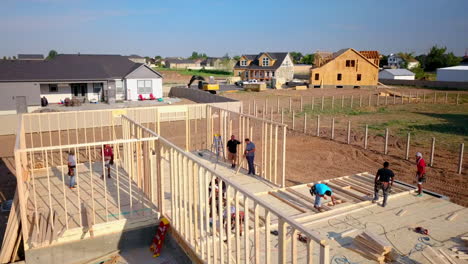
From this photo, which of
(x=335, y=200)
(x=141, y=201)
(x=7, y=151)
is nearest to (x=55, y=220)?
(x=141, y=201)

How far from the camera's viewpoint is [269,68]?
240 feet

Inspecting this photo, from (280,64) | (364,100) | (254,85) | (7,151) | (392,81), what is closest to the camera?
(7,151)

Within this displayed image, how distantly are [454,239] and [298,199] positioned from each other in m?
4.31

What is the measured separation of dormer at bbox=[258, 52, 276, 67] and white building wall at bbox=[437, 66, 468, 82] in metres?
30.2

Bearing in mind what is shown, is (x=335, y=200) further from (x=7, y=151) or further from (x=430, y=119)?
(x=430, y=119)

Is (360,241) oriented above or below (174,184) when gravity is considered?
below

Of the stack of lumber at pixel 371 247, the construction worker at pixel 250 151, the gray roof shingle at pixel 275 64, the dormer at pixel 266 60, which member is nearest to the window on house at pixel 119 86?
the construction worker at pixel 250 151

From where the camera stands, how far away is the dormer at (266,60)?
7456 cm

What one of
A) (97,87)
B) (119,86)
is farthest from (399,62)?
(97,87)

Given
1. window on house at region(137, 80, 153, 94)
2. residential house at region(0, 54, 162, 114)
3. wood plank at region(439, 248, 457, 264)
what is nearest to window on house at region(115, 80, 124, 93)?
residential house at region(0, 54, 162, 114)

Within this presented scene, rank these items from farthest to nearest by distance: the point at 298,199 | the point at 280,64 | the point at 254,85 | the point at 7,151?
the point at 280,64, the point at 254,85, the point at 7,151, the point at 298,199

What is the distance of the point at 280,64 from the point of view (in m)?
72.2

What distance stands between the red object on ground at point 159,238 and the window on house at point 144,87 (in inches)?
1309

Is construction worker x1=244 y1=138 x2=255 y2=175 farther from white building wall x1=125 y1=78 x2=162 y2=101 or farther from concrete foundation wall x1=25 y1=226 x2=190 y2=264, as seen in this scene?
white building wall x1=125 y1=78 x2=162 y2=101
